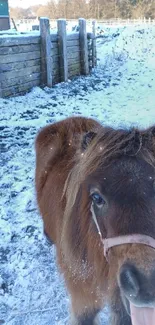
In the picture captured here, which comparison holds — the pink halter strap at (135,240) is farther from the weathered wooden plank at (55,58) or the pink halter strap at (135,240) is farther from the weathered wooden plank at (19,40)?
the weathered wooden plank at (55,58)

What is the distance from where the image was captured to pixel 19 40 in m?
7.91

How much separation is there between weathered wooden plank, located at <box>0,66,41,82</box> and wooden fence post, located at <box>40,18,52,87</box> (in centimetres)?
18

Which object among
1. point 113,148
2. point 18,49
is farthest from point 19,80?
point 113,148

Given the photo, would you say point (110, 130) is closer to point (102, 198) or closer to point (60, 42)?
point (102, 198)

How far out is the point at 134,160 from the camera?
164 centimetres

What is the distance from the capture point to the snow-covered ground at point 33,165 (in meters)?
2.75

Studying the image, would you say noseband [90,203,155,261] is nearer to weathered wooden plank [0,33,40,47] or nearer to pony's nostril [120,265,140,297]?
pony's nostril [120,265,140,297]

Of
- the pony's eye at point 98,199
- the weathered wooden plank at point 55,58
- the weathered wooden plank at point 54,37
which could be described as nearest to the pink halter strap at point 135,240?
the pony's eye at point 98,199

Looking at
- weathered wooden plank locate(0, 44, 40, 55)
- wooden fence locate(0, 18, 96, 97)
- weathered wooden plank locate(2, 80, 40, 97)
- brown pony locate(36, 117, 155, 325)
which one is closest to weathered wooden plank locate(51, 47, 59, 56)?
wooden fence locate(0, 18, 96, 97)

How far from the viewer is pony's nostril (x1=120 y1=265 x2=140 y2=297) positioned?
137 cm

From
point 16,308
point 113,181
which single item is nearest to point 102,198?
point 113,181

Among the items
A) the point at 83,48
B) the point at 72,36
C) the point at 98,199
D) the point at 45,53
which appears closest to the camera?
the point at 98,199

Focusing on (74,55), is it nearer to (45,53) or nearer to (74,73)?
(74,73)

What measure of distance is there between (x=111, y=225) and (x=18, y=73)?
690 centimetres
